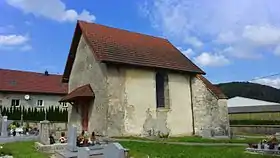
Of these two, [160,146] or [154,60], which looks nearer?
[160,146]

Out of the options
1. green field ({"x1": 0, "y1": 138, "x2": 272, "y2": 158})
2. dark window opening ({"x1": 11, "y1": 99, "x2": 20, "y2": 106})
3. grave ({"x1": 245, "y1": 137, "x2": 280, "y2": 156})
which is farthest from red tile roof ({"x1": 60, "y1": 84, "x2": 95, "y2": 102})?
dark window opening ({"x1": 11, "y1": 99, "x2": 20, "y2": 106})

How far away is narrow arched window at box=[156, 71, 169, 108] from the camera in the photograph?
26.1 m

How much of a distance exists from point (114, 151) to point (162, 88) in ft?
54.5

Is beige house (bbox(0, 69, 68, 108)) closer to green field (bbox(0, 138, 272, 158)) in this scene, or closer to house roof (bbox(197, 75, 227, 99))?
house roof (bbox(197, 75, 227, 99))

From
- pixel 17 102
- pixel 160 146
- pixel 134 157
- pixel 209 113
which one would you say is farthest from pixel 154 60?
pixel 17 102

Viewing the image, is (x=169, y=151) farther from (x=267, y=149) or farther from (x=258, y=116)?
(x=258, y=116)

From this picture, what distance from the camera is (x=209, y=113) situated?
92.6 feet

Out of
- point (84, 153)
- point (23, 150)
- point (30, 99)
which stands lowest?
point (23, 150)

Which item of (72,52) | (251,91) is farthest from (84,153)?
(251,91)

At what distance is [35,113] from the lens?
131 feet

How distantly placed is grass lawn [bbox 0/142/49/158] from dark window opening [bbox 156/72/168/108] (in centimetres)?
1051

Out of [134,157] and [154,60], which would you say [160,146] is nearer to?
[134,157]

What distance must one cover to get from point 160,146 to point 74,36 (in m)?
14.2

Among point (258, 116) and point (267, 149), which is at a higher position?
point (258, 116)
